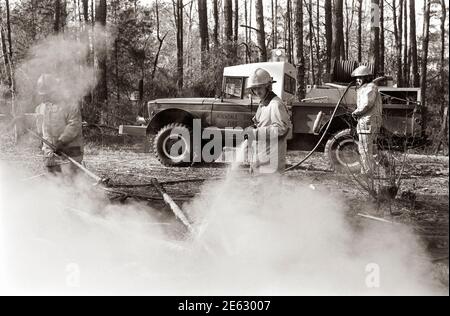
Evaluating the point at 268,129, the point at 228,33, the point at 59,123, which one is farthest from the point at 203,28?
the point at 268,129

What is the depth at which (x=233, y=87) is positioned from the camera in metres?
10.2

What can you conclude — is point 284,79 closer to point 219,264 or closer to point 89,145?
point 89,145

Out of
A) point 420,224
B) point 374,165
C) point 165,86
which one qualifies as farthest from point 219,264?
point 165,86

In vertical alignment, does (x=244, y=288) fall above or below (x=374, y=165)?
below

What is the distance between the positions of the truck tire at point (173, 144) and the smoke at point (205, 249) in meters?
3.59

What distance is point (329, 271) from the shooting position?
3.96 meters

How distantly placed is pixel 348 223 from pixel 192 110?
5594mm

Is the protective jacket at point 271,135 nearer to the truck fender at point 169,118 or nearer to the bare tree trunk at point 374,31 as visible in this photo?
the truck fender at point 169,118

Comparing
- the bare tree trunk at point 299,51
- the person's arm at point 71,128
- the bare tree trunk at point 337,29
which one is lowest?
the person's arm at point 71,128

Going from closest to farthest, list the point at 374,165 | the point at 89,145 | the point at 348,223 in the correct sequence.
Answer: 1. the point at 348,223
2. the point at 374,165
3. the point at 89,145

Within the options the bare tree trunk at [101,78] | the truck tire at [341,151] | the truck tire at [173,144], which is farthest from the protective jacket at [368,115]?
the bare tree trunk at [101,78]

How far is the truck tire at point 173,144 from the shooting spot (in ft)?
32.5

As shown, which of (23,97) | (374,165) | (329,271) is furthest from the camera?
(23,97)

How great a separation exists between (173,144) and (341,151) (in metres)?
3.39
